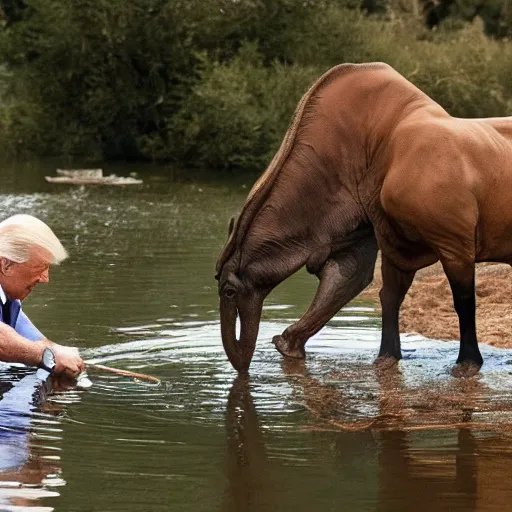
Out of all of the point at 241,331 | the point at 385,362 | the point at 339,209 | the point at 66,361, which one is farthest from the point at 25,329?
the point at 385,362

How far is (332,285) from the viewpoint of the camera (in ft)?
29.6

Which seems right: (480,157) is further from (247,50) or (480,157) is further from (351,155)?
(247,50)

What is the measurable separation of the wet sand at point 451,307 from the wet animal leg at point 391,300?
90cm

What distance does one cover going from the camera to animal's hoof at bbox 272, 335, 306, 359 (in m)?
8.92

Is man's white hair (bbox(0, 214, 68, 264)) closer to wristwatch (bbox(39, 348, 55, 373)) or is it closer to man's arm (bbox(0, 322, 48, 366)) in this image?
man's arm (bbox(0, 322, 48, 366))

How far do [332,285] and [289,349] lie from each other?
528 millimetres

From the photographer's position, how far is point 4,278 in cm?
703

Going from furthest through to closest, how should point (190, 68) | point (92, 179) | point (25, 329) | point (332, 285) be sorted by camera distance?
point (190, 68)
point (92, 179)
point (332, 285)
point (25, 329)

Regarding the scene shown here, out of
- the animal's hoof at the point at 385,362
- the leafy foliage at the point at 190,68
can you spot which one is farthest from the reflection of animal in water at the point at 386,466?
the leafy foliage at the point at 190,68

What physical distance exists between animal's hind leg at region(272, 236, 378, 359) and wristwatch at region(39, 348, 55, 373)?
2.25 metres

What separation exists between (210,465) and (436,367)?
2717 millimetres

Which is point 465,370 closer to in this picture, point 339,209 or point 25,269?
point 339,209

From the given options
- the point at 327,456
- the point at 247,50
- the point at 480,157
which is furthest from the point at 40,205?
the point at 327,456

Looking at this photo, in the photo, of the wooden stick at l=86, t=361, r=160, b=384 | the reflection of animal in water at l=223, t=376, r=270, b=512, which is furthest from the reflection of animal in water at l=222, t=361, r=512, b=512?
the wooden stick at l=86, t=361, r=160, b=384
